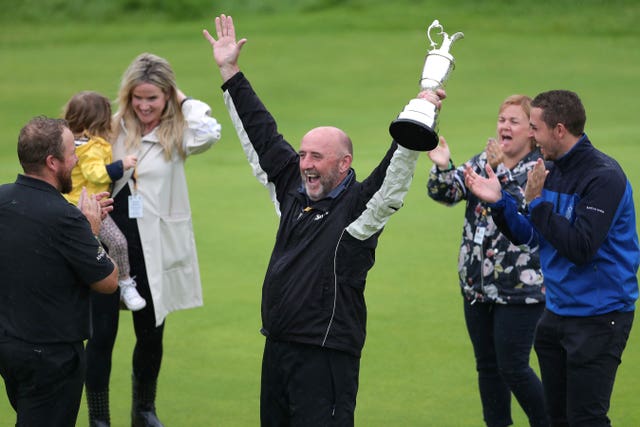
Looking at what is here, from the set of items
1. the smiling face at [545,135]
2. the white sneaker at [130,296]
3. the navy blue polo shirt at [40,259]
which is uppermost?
the smiling face at [545,135]

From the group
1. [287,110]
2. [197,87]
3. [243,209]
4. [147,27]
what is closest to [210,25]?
[147,27]

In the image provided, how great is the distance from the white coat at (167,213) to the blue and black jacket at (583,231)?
2.07 m

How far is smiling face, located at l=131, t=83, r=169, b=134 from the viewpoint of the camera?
636cm

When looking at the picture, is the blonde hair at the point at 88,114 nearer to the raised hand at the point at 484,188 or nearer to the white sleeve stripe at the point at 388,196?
the white sleeve stripe at the point at 388,196

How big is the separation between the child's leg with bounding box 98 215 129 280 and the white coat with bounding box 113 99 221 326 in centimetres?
14

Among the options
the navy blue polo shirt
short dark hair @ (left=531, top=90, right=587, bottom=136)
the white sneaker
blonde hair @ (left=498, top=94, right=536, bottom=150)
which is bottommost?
the white sneaker

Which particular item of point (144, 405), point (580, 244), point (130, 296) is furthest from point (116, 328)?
point (580, 244)

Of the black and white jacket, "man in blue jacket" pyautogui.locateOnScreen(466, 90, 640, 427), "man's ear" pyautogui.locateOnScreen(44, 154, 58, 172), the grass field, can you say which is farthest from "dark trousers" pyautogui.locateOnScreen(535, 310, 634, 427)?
"man's ear" pyautogui.locateOnScreen(44, 154, 58, 172)

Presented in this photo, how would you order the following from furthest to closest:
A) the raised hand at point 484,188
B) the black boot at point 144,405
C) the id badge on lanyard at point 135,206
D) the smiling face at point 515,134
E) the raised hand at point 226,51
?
the black boot at point 144,405
the id badge on lanyard at point 135,206
the smiling face at point 515,134
the raised hand at point 226,51
the raised hand at point 484,188

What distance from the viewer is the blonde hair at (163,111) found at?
6.38 m

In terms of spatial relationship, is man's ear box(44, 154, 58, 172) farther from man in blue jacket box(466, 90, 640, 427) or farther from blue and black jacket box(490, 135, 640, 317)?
blue and black jacket box(490, 135, 640, 317)

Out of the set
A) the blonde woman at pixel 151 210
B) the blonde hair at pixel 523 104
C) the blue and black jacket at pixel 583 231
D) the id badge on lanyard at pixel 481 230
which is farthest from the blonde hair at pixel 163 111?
the blue and black jacket at pixel 583 231

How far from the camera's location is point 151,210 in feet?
20.9

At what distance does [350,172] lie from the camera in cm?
506
